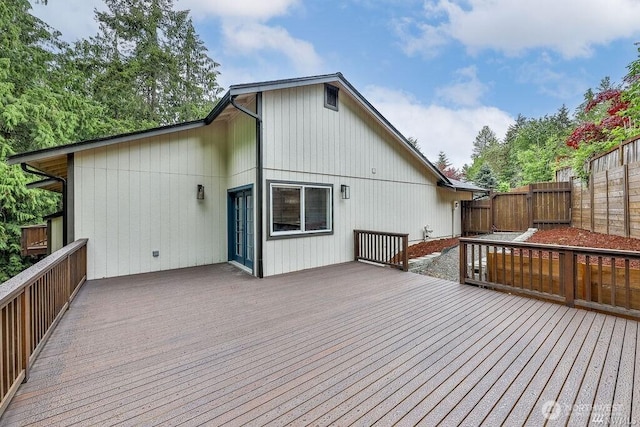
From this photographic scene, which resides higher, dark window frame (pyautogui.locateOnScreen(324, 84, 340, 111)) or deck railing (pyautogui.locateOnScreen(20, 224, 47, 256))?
dark window frame (pyautogui.locateOnScreen(324, 84, 340, 111))

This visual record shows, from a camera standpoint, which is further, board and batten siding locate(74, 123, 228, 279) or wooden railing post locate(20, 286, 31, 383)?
board and batten siding locate(74, 123, 228, 279)

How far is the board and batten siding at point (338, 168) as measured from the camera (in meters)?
5.94

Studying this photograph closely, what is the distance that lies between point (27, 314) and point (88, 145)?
3994 mm

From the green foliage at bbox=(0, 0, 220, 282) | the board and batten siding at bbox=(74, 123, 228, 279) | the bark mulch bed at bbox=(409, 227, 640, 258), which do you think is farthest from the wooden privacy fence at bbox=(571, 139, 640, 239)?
the green foliage at bbox=(0, 0, 220, 282)

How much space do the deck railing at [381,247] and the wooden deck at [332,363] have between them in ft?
6.12

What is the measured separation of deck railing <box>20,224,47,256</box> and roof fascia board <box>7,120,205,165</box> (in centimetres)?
467

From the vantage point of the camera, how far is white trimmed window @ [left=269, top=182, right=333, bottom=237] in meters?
5.88

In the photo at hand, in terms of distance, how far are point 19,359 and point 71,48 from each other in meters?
12.7

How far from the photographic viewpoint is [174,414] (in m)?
1.82

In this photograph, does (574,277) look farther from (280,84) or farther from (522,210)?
(522,210)

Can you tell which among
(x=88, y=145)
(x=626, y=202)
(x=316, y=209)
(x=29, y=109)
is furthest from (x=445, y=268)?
(x=29, y=109)

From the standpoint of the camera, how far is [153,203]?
6121 mm

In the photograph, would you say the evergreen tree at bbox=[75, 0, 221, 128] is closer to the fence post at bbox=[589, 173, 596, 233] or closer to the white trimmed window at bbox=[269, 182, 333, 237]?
the white trimmed window at bbox=[269, 182, 333, 237]

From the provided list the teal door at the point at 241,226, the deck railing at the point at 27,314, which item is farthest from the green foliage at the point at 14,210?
the deck railing at the point at 27,314
